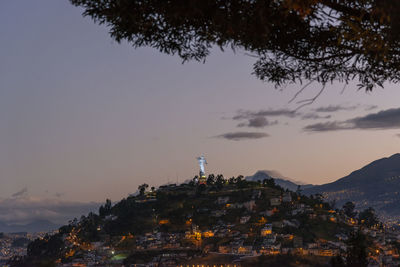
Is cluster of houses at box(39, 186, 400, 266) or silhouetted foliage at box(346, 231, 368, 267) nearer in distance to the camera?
silhouetted foliage at box(346, 231, 368, 267)

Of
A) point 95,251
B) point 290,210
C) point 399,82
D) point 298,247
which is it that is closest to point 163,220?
point 95,251

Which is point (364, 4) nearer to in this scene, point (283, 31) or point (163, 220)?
point (283, 31)

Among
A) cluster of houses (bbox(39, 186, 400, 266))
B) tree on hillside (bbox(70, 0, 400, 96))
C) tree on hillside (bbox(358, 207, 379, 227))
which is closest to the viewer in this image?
tree on hillside (bbox(70, 0, 400, 96))

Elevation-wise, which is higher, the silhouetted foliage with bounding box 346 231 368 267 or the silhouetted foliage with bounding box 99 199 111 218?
the silhouetted foliage with bounding box 99 199 111 218

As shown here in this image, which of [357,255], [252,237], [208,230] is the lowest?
[357,255]

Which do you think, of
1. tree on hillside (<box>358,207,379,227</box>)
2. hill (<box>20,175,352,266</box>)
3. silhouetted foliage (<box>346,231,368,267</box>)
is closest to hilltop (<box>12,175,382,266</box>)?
hill (<box>20,175,352,266</box>)

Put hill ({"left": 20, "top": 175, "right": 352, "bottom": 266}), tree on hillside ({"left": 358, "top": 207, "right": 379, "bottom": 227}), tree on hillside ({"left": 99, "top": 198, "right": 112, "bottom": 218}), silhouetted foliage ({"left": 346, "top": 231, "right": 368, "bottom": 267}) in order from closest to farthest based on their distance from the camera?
1. silhouetted foliage ({"left": 346, "top": 231, "right": 368, "bottom": 267})
2. hill ({"left": 20, "top": 175, "right": 352, "bottom": 266})
3. tree on hillside ({"left": 358, "top": 207, "right": 379, "bottom": 227})
4. tree on hillside ({"left": 99, "top": 198, "right": 112, "bottom": 218})

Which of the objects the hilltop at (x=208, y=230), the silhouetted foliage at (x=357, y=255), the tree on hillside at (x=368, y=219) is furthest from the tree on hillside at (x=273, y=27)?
the tree on hillside at (x=368, y=219)

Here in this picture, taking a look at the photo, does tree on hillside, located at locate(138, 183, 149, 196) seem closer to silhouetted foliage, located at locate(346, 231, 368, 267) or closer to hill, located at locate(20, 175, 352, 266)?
hill, located at locate(20, 175, 352, 266)

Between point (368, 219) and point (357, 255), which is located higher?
point (368, 219)

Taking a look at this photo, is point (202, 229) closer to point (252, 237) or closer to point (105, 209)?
point (252, 237)

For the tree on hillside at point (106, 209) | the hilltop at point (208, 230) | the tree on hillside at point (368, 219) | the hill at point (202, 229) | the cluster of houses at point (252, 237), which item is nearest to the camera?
the cluster of houses at point (252, 237)

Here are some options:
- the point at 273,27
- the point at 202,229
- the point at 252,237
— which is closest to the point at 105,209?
the point at 202,229

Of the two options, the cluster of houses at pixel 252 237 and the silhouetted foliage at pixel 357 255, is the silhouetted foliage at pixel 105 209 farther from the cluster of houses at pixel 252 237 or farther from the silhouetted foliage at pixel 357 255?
the silhouetted foliage at pixel 357 255
